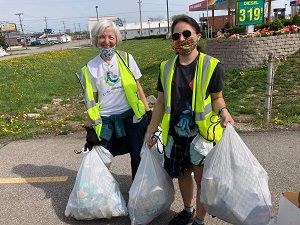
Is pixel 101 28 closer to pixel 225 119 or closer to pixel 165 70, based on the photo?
pixel 165 70

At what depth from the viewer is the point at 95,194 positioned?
2848 mm

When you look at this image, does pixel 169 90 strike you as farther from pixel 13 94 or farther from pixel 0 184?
pixel 13 94

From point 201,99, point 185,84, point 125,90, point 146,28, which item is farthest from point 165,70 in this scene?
point 146,28

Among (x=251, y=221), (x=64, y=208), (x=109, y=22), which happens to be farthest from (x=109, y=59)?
(x=251, y=221)

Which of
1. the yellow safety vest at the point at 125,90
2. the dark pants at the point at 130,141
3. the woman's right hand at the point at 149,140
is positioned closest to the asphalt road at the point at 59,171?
the dark pants at the point at 130,141

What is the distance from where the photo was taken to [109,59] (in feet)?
9.80

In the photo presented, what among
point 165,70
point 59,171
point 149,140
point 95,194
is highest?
point 165,70

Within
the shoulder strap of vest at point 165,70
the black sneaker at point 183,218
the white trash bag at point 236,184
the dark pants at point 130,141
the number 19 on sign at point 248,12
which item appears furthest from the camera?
the number 19 on sign at point 248,12

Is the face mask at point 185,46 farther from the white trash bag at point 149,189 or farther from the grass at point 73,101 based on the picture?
the grass at point 73,101

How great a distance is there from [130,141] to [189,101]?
965mm

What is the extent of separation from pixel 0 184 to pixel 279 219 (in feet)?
10.1

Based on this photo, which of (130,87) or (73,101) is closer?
(130,87)

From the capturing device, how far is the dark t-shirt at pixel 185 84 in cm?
230

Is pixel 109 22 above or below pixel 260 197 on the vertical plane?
above
